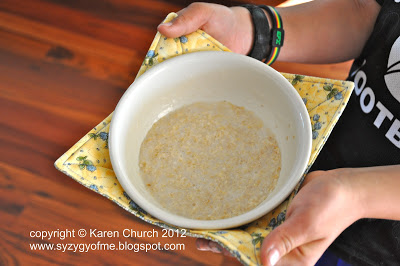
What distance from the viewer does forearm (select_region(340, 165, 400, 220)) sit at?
21.7 inches

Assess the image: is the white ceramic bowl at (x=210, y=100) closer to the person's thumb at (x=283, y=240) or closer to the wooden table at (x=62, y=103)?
the person's thumb at (x=283, y=240)

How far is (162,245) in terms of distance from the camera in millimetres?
808

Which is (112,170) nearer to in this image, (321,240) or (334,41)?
(321,240)

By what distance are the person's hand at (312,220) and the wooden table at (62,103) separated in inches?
12.6

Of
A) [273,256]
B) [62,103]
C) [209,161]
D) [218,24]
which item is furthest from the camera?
[62,103]

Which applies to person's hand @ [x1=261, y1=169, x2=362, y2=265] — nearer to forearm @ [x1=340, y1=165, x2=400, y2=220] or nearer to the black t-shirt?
forearm @ [x1=340, y1=165, x2=400, y2=220]

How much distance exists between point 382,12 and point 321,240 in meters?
0.44

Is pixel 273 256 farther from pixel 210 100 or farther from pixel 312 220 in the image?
pixel 210 100

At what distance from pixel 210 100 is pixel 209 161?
0.12 metres

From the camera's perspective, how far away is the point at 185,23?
67cm

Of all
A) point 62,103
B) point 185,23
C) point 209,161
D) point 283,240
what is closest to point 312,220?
point 283,240

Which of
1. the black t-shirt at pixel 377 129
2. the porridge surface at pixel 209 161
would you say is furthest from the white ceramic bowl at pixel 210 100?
the black t-shirt at pixel 377 129

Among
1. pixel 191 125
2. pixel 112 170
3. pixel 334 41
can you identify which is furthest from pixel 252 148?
pixel 334 41

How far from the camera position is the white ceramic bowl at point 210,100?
21.1 inches
